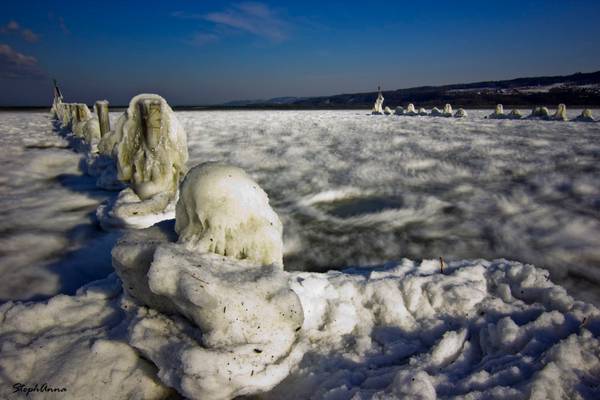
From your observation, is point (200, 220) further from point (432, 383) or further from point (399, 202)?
point (399, 202)

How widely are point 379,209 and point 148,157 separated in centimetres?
420

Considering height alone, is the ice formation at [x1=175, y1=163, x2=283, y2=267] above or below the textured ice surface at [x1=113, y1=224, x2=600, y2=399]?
above

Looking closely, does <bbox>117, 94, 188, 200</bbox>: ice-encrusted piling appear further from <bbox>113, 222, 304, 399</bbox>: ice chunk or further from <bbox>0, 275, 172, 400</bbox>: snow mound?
<bbox>113, 222, 304, 399</bbox>: ice chunk

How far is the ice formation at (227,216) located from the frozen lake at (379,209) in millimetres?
1522

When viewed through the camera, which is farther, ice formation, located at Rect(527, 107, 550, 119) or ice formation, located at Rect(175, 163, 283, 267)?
ice formation, located at Rect(527, 107, 550, 119)

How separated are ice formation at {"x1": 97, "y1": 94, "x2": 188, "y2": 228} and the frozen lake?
0.70m

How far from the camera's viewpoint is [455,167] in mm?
9117

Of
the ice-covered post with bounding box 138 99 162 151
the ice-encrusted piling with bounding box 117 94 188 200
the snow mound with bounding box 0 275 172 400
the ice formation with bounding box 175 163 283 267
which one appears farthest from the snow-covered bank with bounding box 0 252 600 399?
the ice-covered post with bounding box 138 99 162 151

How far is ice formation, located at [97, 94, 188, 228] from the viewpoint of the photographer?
5.37 metres

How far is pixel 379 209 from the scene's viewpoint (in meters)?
6.17

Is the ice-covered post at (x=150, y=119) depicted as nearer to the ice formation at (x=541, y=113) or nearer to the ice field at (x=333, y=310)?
the ice field at (x=333, y=310)
